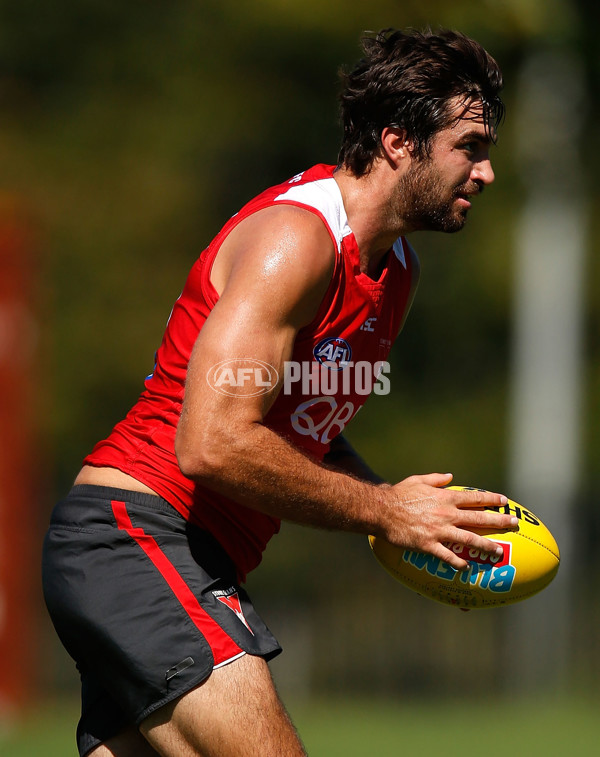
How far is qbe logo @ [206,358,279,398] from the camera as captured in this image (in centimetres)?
359

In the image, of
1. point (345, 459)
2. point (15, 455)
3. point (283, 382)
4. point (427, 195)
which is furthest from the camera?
point (15, 455)

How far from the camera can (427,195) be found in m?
4.27

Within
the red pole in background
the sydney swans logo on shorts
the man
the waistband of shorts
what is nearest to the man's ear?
the man

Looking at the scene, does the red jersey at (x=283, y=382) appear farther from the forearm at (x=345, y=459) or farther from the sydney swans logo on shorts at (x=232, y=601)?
the forearm at (x=345, y=459)

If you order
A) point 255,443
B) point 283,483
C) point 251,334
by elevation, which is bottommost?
point 283,483

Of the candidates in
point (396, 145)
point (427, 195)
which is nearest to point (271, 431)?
point (427, 195)

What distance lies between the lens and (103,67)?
77.4 feet

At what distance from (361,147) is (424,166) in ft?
0.82

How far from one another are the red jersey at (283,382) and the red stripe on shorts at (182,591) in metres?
0.15

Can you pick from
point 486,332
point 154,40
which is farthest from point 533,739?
point 154,40

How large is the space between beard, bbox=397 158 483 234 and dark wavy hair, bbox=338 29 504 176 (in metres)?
0.07

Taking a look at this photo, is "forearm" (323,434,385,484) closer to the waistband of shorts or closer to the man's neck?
the man's neck

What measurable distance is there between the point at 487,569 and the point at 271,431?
3.09ft

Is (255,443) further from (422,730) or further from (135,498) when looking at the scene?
(422,730)
